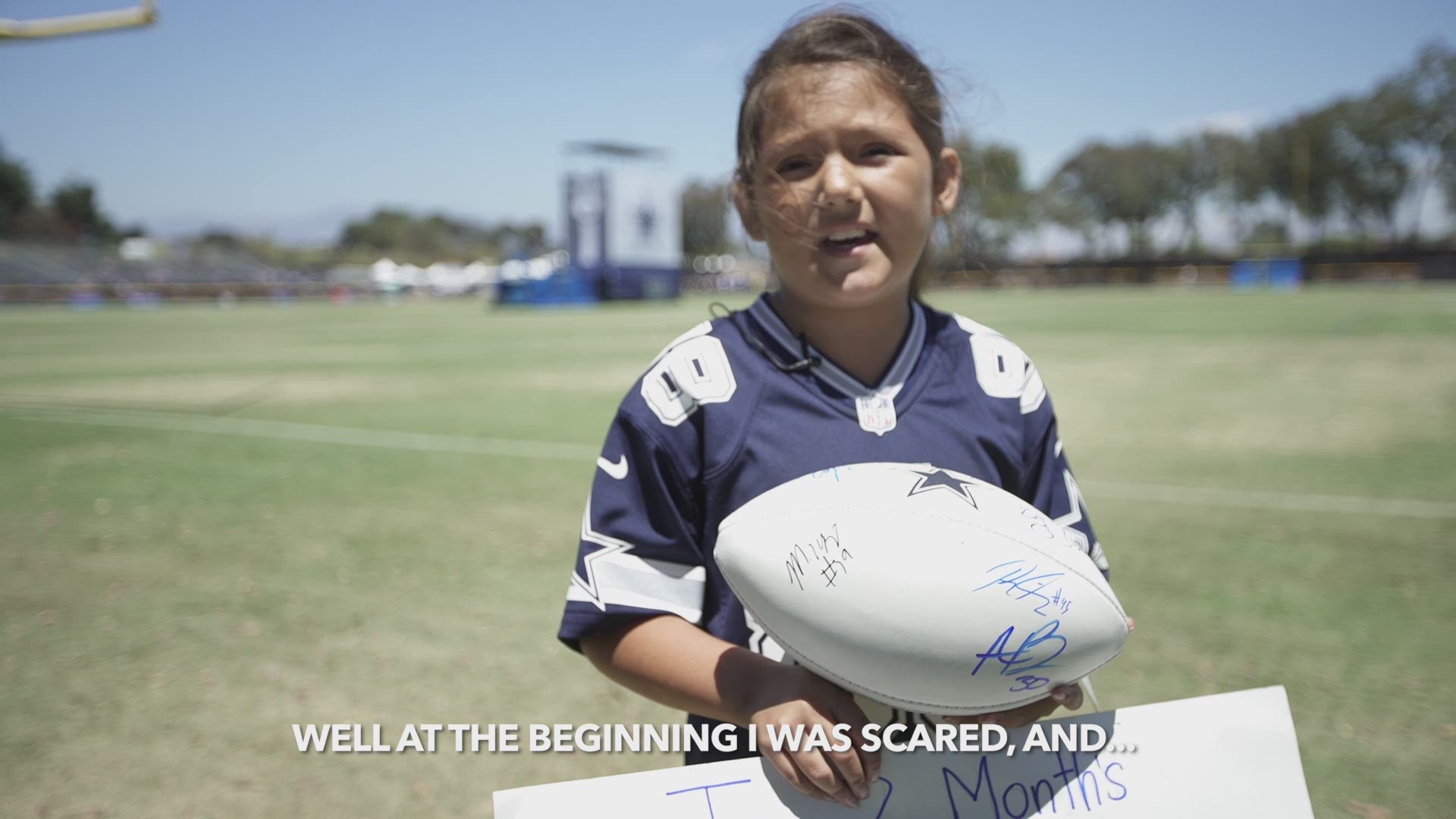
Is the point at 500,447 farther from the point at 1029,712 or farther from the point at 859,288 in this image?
the point at 1029,712

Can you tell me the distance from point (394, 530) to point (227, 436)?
3684 millimetres

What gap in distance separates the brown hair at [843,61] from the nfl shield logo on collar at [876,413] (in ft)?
1.32

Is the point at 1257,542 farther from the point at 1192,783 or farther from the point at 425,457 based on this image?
the point at 425,457

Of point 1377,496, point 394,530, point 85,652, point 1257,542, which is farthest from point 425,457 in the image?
point 1377,496

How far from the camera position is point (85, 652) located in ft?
11.4

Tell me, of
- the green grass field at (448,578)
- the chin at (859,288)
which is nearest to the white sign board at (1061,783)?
the chin at (859,288)

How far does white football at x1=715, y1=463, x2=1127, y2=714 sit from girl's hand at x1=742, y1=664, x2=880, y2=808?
0.03 meters

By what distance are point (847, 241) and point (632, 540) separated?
1.84 ft

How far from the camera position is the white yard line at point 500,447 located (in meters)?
5.27

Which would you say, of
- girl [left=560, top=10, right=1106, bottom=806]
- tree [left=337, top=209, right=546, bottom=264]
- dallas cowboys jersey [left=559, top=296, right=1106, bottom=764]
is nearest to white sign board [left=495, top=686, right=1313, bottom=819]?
girl [left=560, top=10, right=1106, bottom=806]

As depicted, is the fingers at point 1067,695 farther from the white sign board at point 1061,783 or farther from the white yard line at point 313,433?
the white yard line at point 313,433

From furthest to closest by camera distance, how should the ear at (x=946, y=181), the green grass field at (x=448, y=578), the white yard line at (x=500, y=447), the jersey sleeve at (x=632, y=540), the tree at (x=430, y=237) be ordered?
the tree at (x=430, y=237), the white yard line at (x=500, y=447), the green grass field at (x=448, y=578), the ear at (x=946, y=181), the jersey sleeve at (x=632, y=540)
